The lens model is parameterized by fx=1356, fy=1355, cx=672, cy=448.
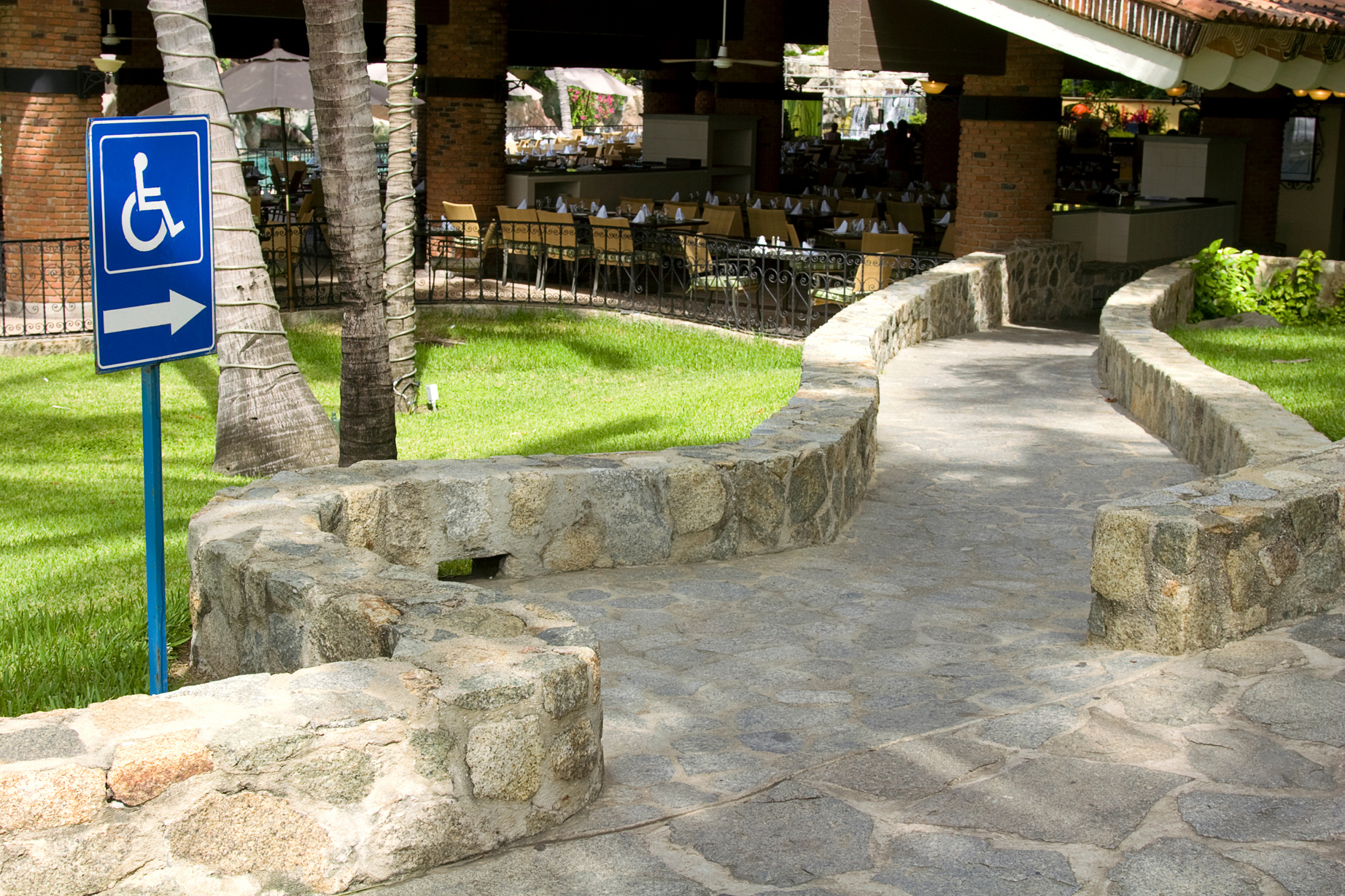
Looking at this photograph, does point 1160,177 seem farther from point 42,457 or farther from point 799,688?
point 799,688

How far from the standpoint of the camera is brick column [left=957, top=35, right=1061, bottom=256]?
14.1 meters

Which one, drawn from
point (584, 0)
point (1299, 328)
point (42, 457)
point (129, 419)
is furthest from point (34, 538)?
point (584, 0)

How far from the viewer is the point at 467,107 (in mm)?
17250

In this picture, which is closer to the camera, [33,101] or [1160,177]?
[33,101]

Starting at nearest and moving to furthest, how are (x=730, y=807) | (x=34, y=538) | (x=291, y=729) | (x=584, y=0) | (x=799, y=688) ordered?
(x=291, y=729) → (x=730, y=807) → (x=799, y=688) → (x=34, y=538) → (x=584, y=0)

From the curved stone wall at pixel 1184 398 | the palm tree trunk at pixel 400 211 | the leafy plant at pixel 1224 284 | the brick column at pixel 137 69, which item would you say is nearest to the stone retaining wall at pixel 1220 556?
the curved stone wall at pixel 1184 398

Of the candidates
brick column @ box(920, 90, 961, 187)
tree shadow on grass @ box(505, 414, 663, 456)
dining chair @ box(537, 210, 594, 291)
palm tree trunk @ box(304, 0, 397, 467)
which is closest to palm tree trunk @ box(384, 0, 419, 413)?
tree shadow on grass @ box(505, 414, 663, 456)

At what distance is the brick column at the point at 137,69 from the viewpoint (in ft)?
65.5

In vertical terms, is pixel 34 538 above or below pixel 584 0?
below

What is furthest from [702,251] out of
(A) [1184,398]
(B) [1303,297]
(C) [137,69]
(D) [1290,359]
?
(C) [137,69]

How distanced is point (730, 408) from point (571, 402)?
1.97 metres

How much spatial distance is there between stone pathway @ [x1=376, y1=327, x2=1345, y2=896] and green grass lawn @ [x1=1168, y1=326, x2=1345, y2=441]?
2099 millimetres

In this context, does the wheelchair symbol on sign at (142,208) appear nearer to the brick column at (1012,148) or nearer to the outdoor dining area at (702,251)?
the outdoor dining area at (702,251)

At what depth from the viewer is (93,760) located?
2.57m
